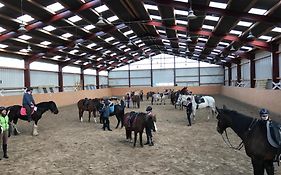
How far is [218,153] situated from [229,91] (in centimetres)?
2375

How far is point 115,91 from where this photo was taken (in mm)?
38219

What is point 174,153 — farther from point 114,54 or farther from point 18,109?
point 114,54

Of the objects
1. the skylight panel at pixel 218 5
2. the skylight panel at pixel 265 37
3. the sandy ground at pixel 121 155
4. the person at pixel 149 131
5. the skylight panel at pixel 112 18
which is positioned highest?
the skylight panel at pixel 112 18

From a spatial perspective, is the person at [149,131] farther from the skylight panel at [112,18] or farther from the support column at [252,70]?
the support column at [252,70]

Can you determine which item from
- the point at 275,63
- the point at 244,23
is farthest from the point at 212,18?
the point at 275,63

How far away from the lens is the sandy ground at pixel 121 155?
5422 mm

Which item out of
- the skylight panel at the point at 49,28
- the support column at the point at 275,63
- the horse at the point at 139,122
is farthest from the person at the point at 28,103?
the support column at the point at 275,63

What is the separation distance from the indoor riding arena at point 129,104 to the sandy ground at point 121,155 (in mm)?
25

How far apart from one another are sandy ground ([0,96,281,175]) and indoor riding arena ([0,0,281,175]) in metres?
0.03

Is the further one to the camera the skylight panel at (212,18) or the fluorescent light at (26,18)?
the skylight panel at (212,18)

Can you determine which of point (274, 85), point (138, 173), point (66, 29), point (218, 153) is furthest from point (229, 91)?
point (138, 173)

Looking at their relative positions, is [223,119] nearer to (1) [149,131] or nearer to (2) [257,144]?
(2) [257,144]

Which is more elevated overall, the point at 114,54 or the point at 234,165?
the point at 114,54

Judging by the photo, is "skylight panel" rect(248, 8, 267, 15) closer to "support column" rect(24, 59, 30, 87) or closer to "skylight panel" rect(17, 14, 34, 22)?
"skylight panel" rect(17, 14, 34, 22)
